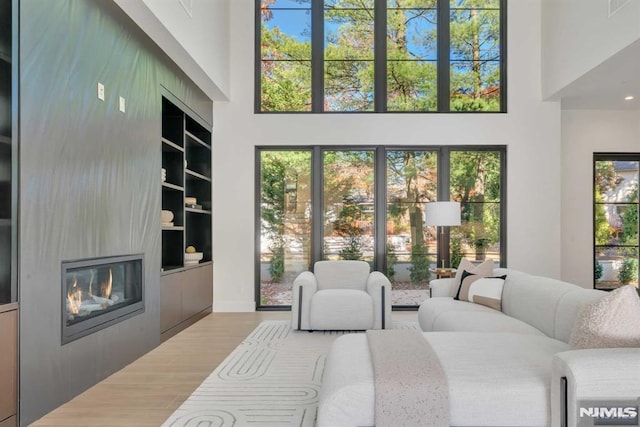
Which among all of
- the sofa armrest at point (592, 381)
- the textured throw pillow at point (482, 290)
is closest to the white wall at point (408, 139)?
the textured throw pillow at point (482, 290)

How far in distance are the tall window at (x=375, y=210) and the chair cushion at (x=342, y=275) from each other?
0.75 m

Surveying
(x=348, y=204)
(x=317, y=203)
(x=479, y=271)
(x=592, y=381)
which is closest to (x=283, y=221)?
(x=317, y=203)

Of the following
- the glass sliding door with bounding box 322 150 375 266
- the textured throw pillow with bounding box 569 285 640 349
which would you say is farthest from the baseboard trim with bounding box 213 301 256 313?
the textured throw pillow with bounding box 569 285 640 349

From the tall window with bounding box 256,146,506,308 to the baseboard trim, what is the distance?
0.51ft

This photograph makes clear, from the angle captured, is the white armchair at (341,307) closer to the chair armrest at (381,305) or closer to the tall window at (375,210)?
the chair armrest at (381,305)

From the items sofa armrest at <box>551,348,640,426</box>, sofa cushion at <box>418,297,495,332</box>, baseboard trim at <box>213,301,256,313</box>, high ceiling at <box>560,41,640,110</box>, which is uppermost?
high ceiling at <box>560,41,640,110</box>

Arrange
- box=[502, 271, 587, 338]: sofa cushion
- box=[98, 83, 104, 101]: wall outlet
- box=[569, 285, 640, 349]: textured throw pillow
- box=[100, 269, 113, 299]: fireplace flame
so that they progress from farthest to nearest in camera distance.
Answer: box=[100, 269, 113, 299]: fireplace flame → box=[98, 83, 104, 101]: wall outlet → box=[502, 271, 587, 338]: sofa cushion → box=[569, 285, 640, 349]: textured throw pillow

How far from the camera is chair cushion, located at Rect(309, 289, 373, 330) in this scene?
4.18 m

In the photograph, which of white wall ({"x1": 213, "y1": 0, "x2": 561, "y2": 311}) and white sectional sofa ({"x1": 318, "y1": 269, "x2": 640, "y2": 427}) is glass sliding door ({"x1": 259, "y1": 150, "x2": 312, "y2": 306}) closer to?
white wall ({"x1": 213, "y1": 0, "x2": 561, "y2": 311})

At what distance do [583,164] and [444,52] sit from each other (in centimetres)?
252

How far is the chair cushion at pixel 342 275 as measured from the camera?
15.6ft

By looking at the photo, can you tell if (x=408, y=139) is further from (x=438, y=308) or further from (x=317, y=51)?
(x=438, y=308)

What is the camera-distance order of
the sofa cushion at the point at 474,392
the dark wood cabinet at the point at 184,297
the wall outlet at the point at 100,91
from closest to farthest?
the sofa cushion at the point at 474,392 → the wall outlet at the point at 100,91 → the dark wood cabinet at the point at 184,297

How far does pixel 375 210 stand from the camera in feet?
18.4
